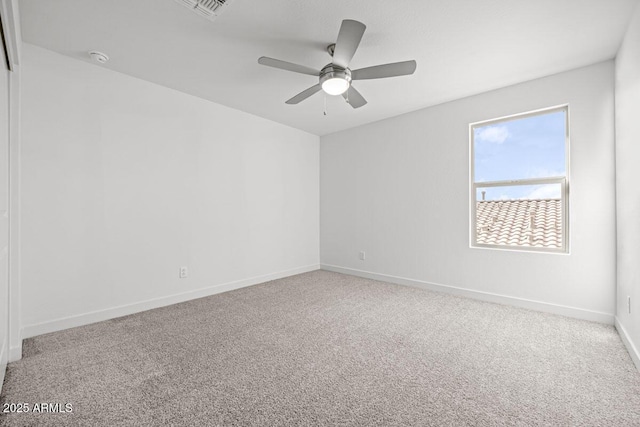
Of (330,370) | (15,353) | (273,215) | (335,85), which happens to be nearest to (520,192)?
(335,85)

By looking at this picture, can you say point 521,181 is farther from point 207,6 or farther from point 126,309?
point 126,309

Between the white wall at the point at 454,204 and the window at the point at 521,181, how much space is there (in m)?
0.11

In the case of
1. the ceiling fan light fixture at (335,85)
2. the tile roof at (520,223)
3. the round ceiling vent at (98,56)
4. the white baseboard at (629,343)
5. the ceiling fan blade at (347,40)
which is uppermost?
the round ceiling vent at (98,56)

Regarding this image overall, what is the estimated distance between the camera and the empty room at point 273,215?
1.70m

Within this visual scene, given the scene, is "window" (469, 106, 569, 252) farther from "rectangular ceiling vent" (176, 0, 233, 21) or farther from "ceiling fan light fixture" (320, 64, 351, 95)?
"rectangular ceiling vent" (176, 0, 233, 21)

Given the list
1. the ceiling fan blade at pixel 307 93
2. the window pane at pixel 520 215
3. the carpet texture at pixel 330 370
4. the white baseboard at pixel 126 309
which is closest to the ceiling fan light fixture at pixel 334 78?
the ceiling fan blade at pixel 307 93

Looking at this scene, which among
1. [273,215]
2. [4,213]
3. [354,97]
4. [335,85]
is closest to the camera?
[4,213]

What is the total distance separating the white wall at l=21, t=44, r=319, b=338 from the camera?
7.95 ft

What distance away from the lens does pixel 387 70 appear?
2189mm

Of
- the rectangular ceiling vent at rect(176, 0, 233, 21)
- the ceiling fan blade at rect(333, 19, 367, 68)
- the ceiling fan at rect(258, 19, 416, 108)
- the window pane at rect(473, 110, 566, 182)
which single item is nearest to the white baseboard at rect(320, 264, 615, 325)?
the window pane at rect(473, 110, 566, 182)

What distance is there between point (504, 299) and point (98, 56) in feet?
15.7

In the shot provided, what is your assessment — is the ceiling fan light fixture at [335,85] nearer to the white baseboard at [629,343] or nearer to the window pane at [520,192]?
the window pane at [520,192]

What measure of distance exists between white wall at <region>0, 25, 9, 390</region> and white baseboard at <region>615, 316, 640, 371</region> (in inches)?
158

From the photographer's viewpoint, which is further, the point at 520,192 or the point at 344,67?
the point at 520,192
